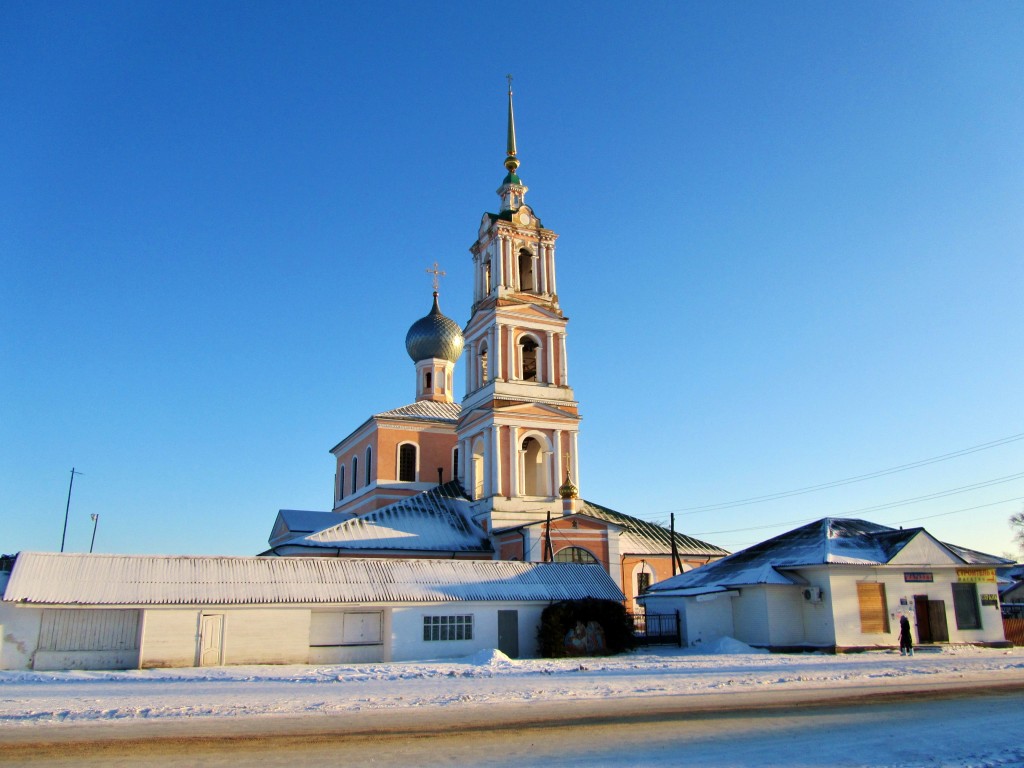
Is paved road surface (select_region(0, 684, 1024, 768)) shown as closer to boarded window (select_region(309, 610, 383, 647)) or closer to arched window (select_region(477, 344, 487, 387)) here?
boarded window (select_region(309, 610, 383, 647))

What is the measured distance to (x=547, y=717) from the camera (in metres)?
13.0

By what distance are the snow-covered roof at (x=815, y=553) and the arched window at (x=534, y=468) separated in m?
9.54

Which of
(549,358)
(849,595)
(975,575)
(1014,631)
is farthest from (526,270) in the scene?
(1014,631)

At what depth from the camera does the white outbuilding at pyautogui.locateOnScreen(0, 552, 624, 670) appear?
22.7 meters

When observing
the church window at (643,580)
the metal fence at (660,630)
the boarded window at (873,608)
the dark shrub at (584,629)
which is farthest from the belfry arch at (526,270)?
the boarded window at (873,608)

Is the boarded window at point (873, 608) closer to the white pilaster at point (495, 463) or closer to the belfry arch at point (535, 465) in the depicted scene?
the belfry arch at point (535, 465)

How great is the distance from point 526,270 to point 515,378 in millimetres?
6142

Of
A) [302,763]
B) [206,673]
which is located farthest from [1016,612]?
[302,763]

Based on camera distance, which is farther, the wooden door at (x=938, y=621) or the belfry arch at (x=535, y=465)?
the belfry arch at (x=535, y=465)

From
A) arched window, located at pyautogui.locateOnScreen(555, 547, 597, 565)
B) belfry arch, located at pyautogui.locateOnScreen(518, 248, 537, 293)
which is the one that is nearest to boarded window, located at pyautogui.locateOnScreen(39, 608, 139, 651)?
arched window, located at pyautogui.locateOnScreen(555, 547, 597, 565)

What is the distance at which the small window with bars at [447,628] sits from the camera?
25.8 m

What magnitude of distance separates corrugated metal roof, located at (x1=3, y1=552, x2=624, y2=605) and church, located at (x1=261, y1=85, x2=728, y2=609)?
4.65 metres

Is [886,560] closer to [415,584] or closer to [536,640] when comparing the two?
[536,640]

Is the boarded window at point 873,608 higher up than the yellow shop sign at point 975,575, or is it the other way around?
the yellow shop sign at point 975,575
